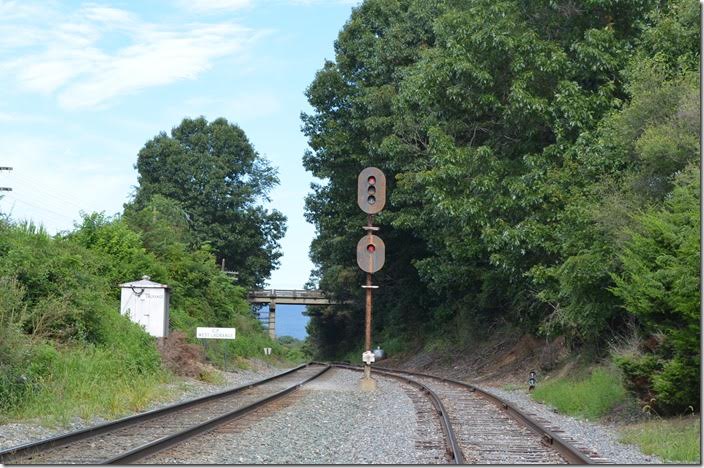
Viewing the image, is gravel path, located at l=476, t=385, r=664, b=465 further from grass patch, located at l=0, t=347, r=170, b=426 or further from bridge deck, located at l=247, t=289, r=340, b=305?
bridge deck, located at l=247, t=289, r=340, b=305

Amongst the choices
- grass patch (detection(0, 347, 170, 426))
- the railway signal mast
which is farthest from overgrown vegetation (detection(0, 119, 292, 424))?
the railway signal mast

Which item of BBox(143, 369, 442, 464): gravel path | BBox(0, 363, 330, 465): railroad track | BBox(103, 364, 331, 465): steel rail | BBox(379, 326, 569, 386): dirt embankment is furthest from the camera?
BBox(379, 326, 569, 386): dirt embankment

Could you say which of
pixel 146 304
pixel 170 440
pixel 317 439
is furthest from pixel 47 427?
pixel 146 304

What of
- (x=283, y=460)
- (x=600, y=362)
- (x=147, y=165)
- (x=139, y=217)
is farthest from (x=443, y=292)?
(x=283, y=460)

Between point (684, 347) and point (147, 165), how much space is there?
5336cm

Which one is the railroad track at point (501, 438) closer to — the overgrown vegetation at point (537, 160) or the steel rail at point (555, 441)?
the steel rail at point (555, 441)

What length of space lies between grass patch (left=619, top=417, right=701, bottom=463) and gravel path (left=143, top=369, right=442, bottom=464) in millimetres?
2733

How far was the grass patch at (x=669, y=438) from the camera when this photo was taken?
10.1 metres

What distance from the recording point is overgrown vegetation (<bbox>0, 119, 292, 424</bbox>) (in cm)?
1451

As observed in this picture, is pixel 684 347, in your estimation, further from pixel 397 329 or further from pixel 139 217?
pixel 397 329

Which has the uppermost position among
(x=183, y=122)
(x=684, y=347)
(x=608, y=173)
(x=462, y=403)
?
(x=183, y=122)

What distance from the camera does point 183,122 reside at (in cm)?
6347

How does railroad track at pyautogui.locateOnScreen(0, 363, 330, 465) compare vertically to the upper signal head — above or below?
below

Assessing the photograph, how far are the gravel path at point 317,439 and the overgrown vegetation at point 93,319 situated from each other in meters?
2.86
